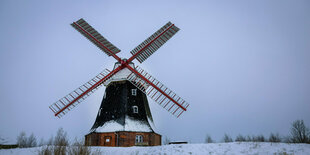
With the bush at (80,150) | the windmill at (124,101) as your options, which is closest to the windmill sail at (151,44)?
the windmill at (124,101)

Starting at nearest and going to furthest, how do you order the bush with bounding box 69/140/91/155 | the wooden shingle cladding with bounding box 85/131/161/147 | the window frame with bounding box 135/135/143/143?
the bush with bounding box 69/140/91/155, the wooden shingle cladding with bounding box 85/131/161/147, the window frame with bounding box 135/135/143/143

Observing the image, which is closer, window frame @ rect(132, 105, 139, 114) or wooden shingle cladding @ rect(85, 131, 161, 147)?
wooden shingle cladding @ rect(85, 131, 161, 147)

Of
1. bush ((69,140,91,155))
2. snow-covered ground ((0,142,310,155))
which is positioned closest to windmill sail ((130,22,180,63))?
snow-covered ground ((0,142,310,155))

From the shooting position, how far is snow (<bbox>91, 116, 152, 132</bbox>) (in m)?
15.9

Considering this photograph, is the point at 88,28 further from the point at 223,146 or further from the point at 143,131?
the point at 223,146

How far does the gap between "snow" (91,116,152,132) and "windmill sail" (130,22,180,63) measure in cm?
523

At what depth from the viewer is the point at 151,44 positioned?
18812 mm

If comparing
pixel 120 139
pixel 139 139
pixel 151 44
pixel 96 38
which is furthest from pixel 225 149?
pixel 96 38

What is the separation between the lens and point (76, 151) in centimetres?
688

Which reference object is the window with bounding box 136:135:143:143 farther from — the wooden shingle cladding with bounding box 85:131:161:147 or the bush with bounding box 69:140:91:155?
the bush with bounding box 69:140:91:155

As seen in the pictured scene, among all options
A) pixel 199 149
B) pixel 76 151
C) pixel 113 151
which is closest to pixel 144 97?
pixel 113 151

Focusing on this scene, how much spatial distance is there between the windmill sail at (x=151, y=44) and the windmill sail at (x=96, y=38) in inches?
74.1

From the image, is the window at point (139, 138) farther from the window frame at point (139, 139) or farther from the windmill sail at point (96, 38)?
the windmill sail at point (96, 38)

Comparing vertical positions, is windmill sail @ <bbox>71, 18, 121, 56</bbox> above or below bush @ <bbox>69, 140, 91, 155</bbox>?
above
